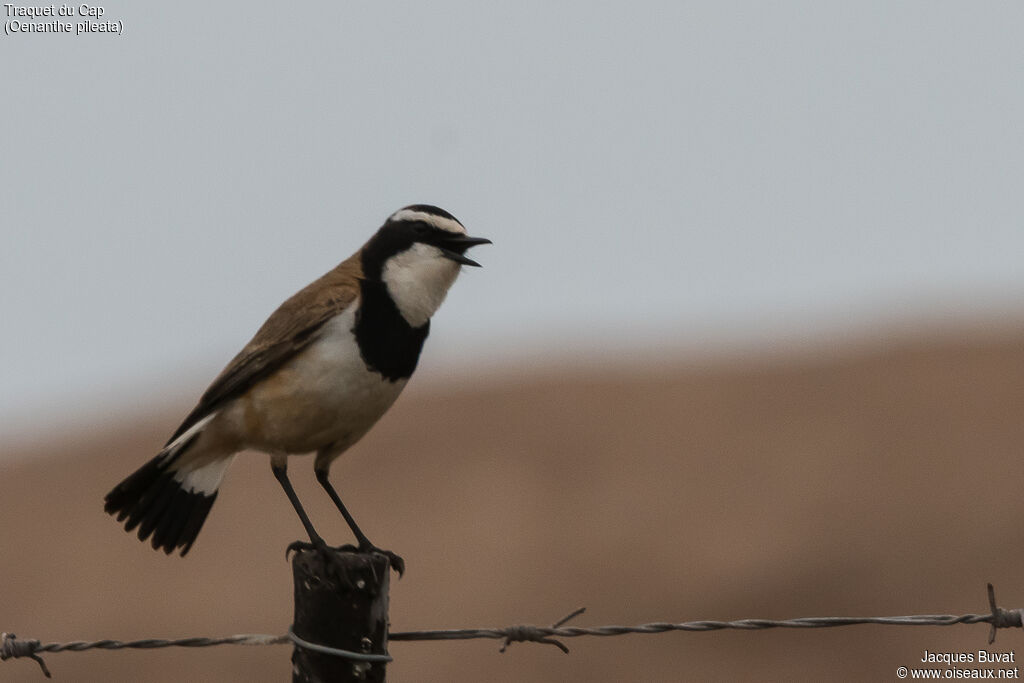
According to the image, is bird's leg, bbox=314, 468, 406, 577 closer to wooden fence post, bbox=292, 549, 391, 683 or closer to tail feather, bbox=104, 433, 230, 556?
tail feather, bbox=104, 433, 230, 556

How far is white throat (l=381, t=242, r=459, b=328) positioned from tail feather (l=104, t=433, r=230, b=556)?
116 cm

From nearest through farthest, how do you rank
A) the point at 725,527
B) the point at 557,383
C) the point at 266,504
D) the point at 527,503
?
the point at 725,527
the point at 527,503
the point at 266,504
the point at 557,383

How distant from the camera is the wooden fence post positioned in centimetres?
487

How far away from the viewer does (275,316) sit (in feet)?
24.2

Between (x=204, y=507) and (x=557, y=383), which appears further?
(x=557, y=383)

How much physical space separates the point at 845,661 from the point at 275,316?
588 inches

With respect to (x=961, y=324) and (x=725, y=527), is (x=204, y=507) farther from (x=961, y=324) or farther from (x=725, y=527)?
(x=961, y=324)

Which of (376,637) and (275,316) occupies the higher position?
(275,316)

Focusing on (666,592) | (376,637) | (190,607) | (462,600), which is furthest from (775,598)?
(376,637)

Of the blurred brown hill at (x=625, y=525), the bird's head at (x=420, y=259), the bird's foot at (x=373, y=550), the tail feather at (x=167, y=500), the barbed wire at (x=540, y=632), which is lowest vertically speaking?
the barbed wire at (x=540, y=632)

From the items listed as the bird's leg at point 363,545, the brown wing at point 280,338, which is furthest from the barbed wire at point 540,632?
the brown wing at point 280,338

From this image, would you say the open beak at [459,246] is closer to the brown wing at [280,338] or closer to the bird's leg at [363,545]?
the brown wing at [280,338]

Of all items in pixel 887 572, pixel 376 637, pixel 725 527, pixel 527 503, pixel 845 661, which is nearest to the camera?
pixel 376 637

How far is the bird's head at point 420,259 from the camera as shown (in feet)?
23.7
